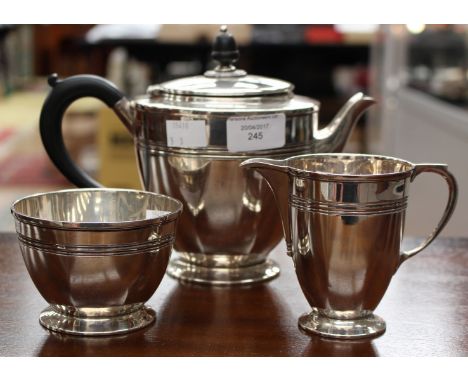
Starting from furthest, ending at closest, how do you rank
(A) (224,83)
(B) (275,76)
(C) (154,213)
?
(B) (275,76)
(A) (224,83)
(C) (154,213)

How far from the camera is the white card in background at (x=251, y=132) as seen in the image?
102 cm

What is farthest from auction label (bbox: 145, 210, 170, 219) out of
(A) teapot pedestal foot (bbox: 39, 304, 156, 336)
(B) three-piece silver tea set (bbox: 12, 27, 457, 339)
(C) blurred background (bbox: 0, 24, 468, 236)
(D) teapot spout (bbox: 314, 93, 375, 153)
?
(C) blurred background (bbox: 0, 24, 468, 236)

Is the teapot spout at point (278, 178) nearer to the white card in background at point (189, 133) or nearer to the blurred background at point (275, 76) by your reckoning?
the white card in background at point (189, 133)

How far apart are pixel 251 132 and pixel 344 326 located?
0.82 feet

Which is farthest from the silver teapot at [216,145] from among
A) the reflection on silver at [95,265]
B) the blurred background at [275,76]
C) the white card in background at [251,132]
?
the blurred background at [275,76]

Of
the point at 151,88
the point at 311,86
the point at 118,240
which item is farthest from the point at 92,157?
the point at 118,240

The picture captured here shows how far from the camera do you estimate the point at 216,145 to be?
1.03 meters

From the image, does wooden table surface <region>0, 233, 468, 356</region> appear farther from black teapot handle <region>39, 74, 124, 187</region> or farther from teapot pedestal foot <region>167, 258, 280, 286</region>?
black teapot handle <region>39, 74, 124, 187</region>

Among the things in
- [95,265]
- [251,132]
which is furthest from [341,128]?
[95,265]

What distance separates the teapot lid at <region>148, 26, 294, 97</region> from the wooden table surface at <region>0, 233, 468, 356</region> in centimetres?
23

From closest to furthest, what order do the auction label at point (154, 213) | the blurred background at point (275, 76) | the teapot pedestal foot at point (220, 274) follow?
1. the auction label at point (154, 213)
2. the teapot pedestal foot at point (220, 274)
3. the blurred background at point (275, 76)

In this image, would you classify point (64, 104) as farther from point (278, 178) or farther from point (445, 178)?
point (445, 178)

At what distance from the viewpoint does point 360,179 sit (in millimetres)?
840

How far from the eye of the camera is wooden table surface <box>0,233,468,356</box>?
86 cm
